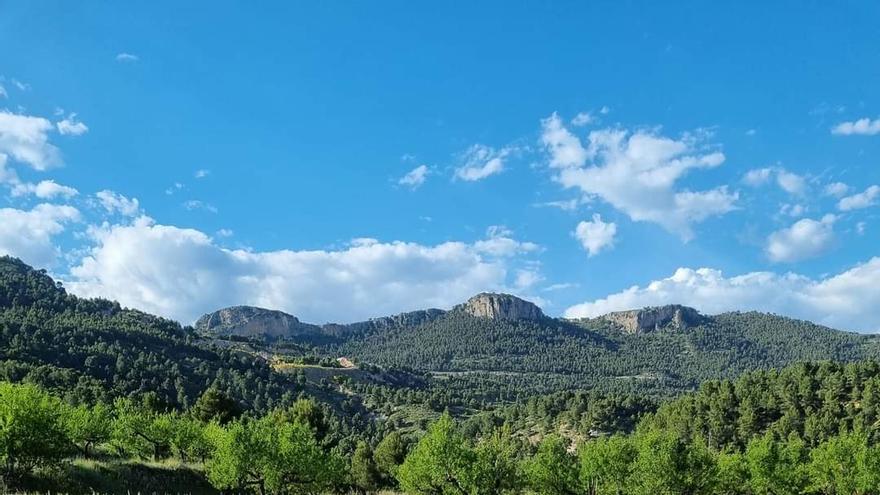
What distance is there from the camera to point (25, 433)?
33.1 metres

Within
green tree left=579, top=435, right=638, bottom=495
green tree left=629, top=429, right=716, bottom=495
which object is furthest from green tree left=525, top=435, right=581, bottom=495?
green tree left=629, top=429, right=716, bottom=495

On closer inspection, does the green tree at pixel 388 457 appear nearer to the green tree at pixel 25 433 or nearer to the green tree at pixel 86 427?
the green tree at pixel 86 427

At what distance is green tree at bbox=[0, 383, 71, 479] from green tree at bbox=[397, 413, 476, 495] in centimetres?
2682

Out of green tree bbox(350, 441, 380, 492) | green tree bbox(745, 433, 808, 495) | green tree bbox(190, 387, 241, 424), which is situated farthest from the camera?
green tree bbox(190, 387, 241, 424)

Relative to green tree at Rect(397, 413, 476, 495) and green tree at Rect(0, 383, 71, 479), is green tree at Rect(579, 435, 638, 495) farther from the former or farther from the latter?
green tree at Rect(0, 383, 71, 479)

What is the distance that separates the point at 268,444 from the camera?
47906 millimetres

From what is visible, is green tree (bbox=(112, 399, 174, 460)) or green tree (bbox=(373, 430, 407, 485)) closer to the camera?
green tree (bbox=(112, 399, 174, 460))

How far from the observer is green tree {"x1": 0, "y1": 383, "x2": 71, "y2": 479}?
32.5 metres

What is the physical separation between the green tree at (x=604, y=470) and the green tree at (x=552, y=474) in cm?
133

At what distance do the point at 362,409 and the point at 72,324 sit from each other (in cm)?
7954

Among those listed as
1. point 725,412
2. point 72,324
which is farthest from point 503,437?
point 72,324

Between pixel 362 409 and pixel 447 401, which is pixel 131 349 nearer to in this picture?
pixel 362 409

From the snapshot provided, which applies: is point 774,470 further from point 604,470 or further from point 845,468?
point 604,470

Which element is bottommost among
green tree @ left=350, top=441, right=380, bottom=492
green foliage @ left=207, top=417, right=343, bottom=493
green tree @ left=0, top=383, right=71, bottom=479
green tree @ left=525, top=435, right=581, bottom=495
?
green tree @ left=350, top=441, right=380, bottom=492
